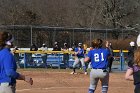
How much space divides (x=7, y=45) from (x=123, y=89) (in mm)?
10425

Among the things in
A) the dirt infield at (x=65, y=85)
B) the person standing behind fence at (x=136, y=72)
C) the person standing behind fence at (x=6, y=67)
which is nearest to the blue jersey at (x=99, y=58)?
the dirt infield at (x=65, y=85)

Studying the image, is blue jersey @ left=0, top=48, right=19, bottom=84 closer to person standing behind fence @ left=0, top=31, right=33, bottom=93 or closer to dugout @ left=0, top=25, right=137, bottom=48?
person standing behind fence @ left=0, top=31, right=33, bottom=93

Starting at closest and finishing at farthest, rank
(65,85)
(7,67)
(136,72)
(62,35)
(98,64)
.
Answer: (136,72)
(7,67)
(98,64)
(65,85)
(62,35)

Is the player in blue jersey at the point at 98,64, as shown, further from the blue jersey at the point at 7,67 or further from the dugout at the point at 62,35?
the dugout at the point at 62,35

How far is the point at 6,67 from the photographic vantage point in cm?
752

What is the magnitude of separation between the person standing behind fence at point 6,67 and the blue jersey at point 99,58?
5.08 m

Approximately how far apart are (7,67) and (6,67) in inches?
0.7

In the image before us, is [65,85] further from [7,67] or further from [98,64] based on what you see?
[7,67]

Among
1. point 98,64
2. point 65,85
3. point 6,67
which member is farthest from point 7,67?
point 65,85

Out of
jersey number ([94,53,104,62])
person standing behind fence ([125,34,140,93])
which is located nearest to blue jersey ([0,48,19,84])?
person standing behind fence ([125,34,140,93])

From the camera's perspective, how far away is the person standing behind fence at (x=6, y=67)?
750cm

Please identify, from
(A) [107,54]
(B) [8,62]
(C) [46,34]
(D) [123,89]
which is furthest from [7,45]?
(C) [46,34]

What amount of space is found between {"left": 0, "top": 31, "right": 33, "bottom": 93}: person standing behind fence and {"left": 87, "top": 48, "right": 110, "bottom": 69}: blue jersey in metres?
5.08

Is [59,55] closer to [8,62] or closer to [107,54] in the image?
[107,54]
